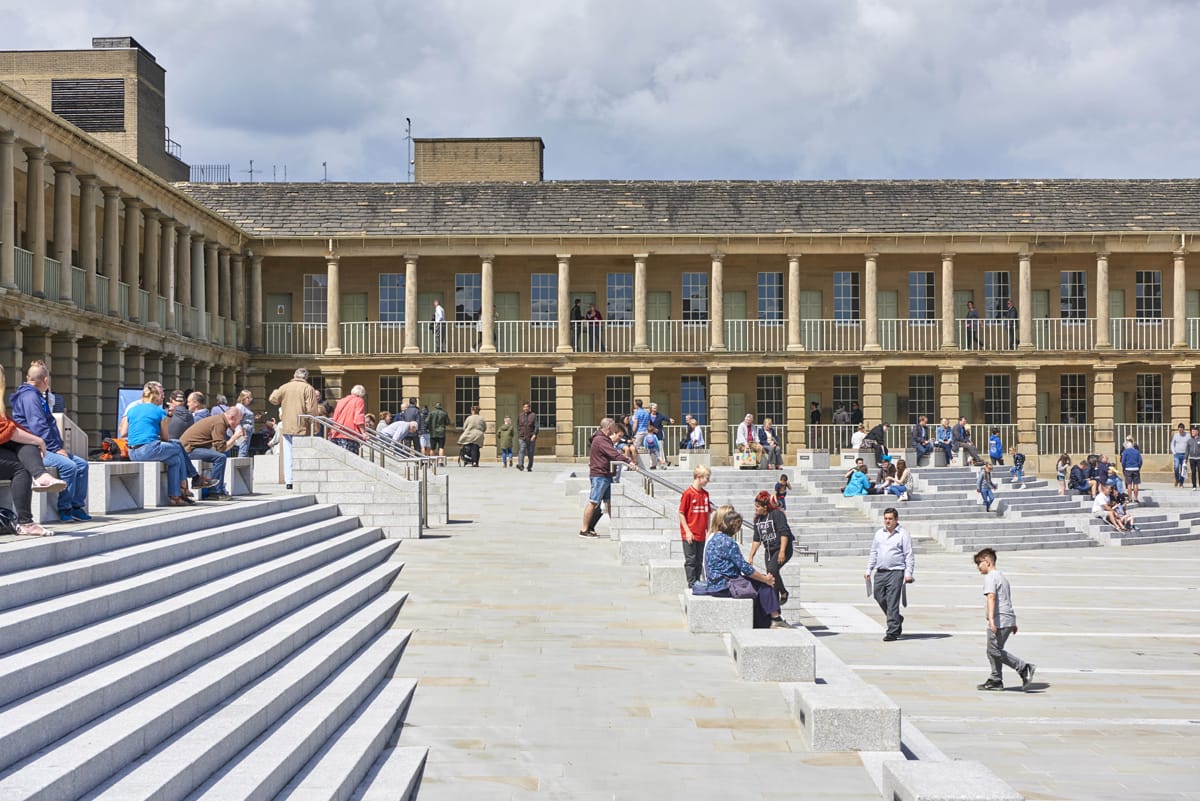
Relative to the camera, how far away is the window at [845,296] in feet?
134

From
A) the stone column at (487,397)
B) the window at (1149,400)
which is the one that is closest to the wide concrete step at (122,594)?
the stone column at (487,397)

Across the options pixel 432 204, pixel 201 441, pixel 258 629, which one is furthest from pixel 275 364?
pixel 258 629

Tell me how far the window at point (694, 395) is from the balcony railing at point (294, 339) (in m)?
11.0

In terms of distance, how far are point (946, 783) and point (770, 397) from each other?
34.3 metres

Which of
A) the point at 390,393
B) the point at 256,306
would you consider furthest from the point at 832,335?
the point at 256,306

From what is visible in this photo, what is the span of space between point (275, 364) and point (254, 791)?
108ft

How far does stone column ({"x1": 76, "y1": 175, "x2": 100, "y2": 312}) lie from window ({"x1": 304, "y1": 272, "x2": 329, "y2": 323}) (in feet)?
43.3

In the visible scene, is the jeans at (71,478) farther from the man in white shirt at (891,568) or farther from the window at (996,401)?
the window at (996,401)

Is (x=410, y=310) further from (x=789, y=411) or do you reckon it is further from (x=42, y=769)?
(x=42, y=769)

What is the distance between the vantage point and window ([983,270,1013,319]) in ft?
135

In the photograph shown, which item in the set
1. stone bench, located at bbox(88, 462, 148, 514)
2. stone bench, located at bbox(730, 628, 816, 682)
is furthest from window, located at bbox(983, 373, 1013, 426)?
stone bench, located at bbox(88, 462, 148, 514)

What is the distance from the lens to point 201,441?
49.1 feet

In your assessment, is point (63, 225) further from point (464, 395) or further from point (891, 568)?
point (891, 568)

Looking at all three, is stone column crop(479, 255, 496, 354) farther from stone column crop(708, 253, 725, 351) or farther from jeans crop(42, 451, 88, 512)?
jeans crop(42, 451, 88, 512)
